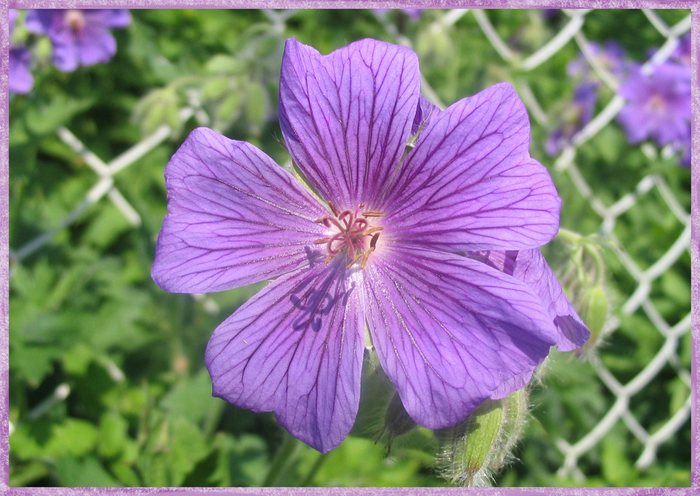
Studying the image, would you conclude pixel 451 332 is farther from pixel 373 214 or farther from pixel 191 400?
pixel 191 400

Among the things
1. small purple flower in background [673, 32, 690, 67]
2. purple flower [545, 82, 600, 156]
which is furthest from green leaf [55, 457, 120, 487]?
small purple flower in background [673, 32, 690, 67]

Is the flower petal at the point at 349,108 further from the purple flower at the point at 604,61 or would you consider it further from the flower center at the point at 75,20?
the purple flower at the point at 604,61

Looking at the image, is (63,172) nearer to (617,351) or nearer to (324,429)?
(324,429)

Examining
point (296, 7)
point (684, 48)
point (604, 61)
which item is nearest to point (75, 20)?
point (296, 7)

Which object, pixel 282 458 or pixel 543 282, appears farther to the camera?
pixel 282 458

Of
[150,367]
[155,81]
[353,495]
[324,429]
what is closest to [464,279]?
[324,429]

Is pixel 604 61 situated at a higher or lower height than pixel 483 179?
higher
